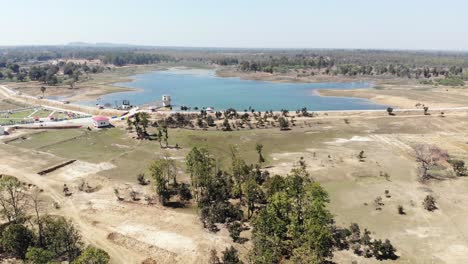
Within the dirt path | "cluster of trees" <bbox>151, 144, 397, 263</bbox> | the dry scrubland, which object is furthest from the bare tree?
the dirt path

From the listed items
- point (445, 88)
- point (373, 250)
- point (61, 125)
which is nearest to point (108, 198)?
point (373, 250)

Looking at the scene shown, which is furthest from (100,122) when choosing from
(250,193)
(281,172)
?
(250,193)

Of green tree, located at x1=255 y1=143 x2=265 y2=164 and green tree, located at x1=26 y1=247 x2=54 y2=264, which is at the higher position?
green tree, located at x1=26 y1=247 x2=54 y2=264

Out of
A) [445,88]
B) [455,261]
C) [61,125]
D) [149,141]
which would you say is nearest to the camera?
→ [455,261]

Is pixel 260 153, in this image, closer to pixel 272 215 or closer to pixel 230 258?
pixel 272 215

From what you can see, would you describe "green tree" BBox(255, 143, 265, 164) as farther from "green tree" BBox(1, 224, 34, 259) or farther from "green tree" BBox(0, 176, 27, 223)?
"green tree" BBox(1, 224, 34, 259)

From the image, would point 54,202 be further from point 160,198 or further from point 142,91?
point 142,91
